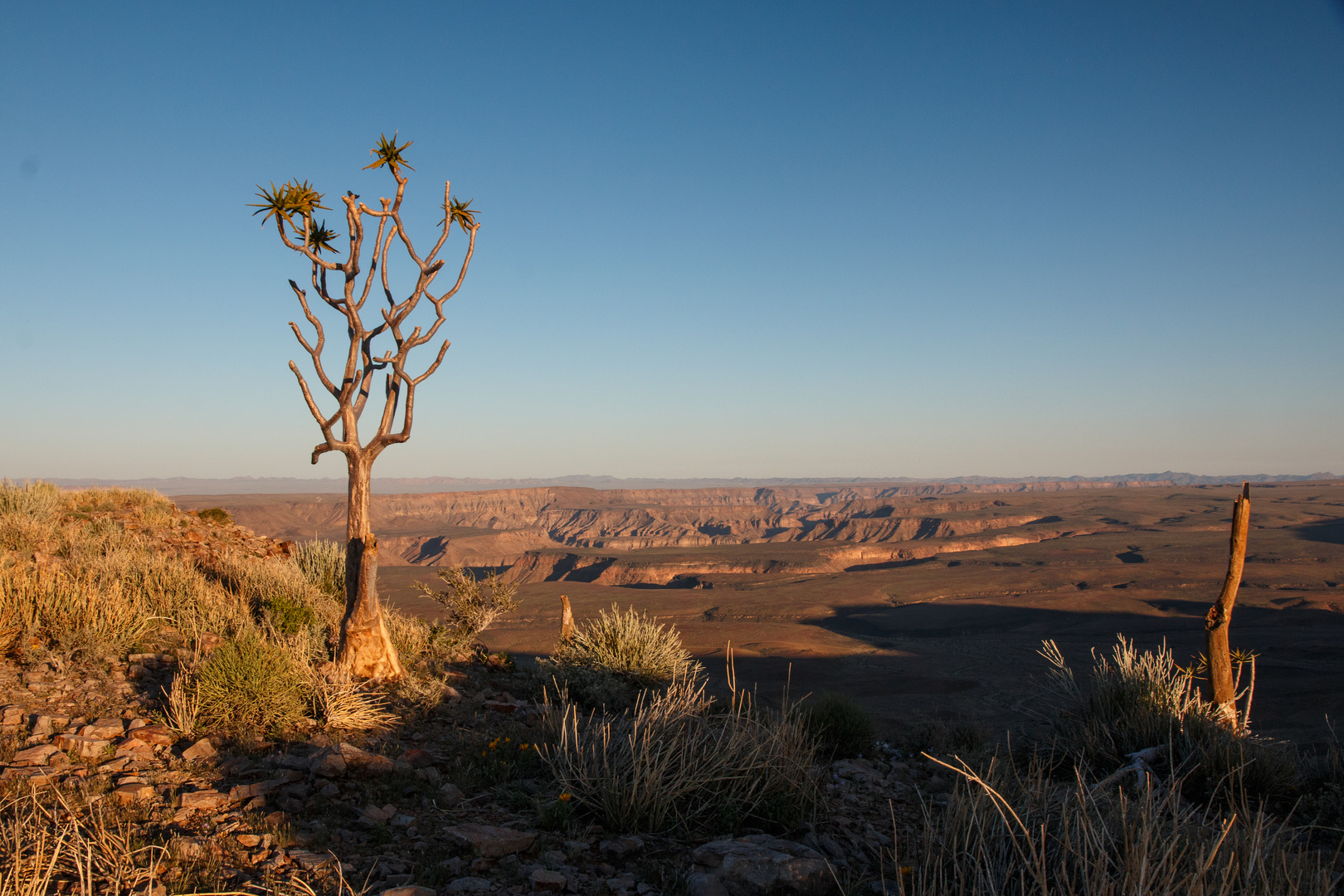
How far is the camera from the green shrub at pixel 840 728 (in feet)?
27.3

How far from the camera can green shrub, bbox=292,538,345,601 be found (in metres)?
12.6

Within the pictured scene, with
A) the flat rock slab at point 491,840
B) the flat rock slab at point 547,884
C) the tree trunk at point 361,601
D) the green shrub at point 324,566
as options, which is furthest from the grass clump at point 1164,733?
the green shrub at point 324,566

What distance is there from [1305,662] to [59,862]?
38305 mm

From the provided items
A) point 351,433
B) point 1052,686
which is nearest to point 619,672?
point 351,433

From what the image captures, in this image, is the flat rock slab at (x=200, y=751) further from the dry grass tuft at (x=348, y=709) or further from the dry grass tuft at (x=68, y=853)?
the dry grass tuft at (x=68, y=853)

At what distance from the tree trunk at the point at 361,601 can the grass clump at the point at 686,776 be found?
306cm

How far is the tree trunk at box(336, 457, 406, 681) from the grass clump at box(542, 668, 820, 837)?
3.06 meters

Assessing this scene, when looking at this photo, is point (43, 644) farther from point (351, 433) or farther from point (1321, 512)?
point (1321, 512)

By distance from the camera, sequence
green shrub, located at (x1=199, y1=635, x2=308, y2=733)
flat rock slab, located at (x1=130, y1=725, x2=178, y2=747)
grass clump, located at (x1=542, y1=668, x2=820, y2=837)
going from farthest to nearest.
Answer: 1. green shrub, located at (x1=199, y1=635, x2=308, y2=733)
2. flat rock slab, located at (x1=130, y1=725, x2=178, y2=747)
3. grass clump, located at (x1=542, y1=668, x2=820, y2=837)

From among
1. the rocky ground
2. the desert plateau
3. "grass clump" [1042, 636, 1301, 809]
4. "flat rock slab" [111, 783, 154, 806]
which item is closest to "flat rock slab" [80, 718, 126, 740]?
the rocky ground

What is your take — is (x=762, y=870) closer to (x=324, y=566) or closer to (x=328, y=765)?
(x=328, y=765)

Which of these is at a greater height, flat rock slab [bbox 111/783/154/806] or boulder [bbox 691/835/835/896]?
flat rock slab [bbox 111/783/154/806]

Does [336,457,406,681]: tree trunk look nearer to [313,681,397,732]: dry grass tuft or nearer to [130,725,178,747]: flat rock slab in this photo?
[313,681,397,732]: dry grass tuft

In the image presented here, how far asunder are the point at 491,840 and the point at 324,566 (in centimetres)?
1062
